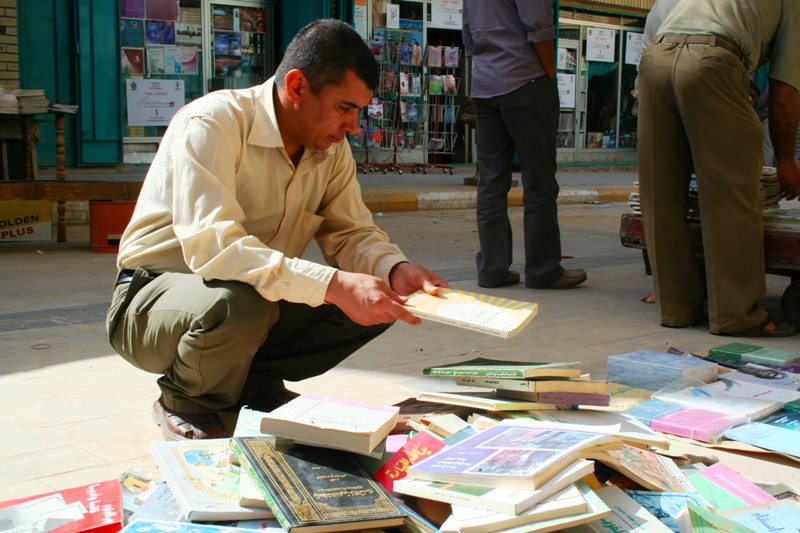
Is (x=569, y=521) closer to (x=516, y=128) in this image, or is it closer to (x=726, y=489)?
(x=726, y=489)

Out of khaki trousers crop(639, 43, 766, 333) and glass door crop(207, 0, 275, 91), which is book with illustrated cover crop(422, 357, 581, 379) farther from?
glass door crop(207, 0, 275, 91)

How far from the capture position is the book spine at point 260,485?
76.8 inches

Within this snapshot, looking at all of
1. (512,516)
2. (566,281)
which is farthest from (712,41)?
(512,516)

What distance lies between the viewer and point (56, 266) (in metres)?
6.62

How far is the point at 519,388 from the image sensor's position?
262 centimetres

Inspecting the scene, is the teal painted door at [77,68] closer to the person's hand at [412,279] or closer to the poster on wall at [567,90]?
the poster on wall at [567,90]

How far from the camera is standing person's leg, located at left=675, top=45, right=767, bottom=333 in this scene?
4.40 m

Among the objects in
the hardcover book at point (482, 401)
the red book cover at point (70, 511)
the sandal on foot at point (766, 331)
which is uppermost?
the hardcover book at point (482, 401)

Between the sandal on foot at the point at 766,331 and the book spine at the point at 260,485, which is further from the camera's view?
the sandal on foot at the point at 766,331

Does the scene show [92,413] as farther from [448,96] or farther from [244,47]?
[448,96]

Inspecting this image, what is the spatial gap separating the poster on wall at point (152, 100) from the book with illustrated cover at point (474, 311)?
991cm

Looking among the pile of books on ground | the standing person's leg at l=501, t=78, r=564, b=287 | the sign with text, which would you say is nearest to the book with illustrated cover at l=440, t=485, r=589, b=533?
the pile of books on ground

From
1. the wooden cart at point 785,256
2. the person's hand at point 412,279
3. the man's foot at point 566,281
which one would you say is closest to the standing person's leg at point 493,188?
the man's foot at point 566,281

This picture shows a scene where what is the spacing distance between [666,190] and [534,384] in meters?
2.39
